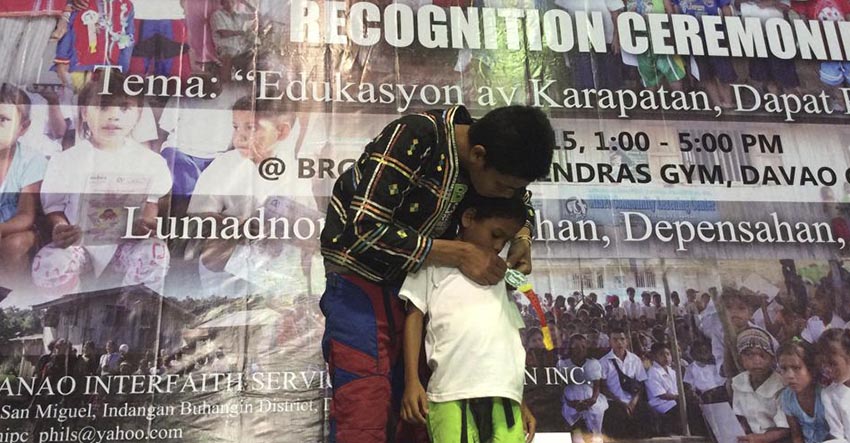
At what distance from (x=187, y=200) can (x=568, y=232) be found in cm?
117

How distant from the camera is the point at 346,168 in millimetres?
2037

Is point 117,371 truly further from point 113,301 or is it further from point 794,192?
point 794,192

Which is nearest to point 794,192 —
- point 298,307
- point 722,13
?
point 722,13

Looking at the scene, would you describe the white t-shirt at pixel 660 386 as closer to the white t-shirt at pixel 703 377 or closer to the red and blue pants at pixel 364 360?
the white t-shirt at pixel 703 377

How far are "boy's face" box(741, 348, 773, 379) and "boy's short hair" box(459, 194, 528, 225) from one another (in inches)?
48.1

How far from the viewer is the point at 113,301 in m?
1.88

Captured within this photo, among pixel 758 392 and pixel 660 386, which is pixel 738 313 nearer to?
pixel 758 392

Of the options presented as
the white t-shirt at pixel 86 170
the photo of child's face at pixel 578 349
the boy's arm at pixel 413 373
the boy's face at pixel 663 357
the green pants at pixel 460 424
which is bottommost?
the green pants at pixel 460 424

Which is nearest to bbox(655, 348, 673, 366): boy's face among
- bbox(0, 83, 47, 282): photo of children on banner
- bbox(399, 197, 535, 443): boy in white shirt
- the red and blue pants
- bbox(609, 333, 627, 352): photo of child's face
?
bbox(609, 333, 627, 352): photo of child's face

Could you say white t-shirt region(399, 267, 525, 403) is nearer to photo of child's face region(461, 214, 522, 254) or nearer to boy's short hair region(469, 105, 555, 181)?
photo of child's face region(461, 214, 522, 254)

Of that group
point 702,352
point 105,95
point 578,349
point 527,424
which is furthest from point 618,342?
point 105,95

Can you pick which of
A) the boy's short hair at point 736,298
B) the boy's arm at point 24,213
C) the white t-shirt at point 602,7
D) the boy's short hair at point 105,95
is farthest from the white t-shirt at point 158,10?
the boy's short hair at point 736,298

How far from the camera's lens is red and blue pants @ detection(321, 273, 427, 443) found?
1.07 m

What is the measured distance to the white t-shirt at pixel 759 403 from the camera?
194 cm
